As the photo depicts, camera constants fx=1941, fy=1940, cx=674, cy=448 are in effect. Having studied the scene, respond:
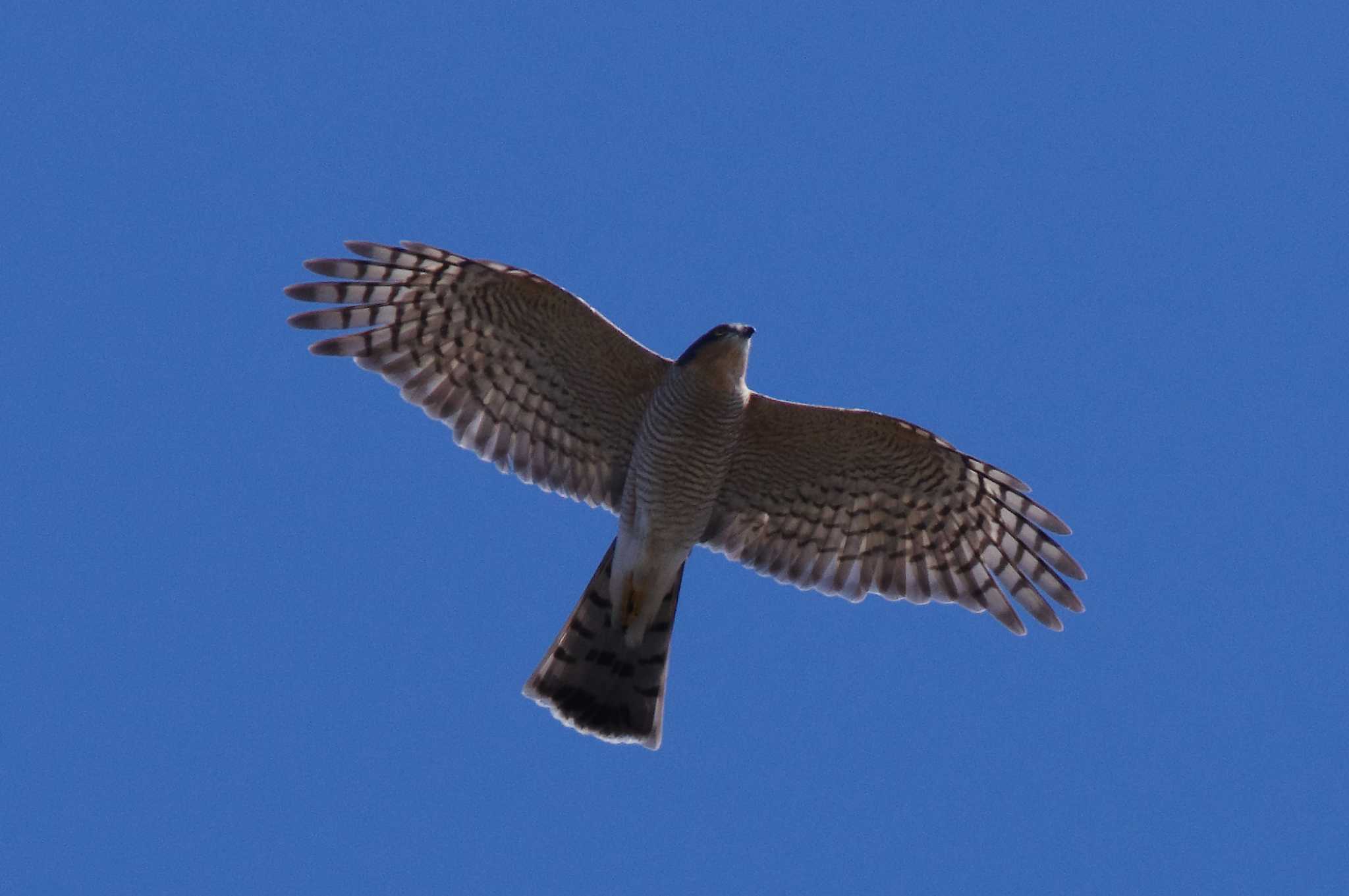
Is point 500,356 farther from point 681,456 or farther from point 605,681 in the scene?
point 605,681

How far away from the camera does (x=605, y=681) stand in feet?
38.2

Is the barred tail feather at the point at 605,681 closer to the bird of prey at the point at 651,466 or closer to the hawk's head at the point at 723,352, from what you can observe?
the bird of prey at the point at 651,466

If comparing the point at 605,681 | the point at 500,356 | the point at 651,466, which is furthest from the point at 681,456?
the point at 605,681

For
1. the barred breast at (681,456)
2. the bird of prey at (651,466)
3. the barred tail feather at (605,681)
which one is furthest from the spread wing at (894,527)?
the barred tail feather at (605,681)

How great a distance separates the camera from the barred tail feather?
11.6 m

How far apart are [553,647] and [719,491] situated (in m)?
1.37

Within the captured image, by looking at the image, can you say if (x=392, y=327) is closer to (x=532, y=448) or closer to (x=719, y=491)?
(x=532, y=448)

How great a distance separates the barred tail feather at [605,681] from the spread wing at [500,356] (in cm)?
76

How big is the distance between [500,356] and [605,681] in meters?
2.05

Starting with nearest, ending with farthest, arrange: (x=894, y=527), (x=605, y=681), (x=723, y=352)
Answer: (x=723, y=352), (x=605, y=681), (x=894, y=527)

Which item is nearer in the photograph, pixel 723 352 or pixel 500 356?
pixel 723 352

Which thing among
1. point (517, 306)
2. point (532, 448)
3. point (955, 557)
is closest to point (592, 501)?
point (532, 448)

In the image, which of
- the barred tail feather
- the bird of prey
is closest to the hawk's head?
the bird of prey

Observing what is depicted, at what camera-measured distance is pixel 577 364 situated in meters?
11.2
